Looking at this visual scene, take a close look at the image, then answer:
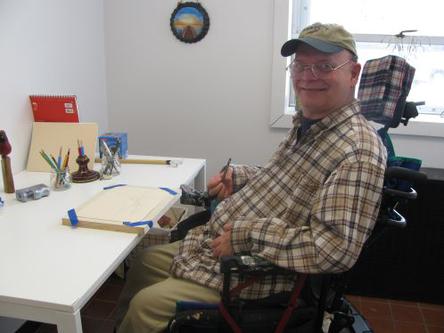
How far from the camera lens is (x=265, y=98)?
2.33 meters

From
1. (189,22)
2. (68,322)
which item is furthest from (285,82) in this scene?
(68,322)

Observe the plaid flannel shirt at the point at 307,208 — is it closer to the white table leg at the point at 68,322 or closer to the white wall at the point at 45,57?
the white table leg at the point at 68,322

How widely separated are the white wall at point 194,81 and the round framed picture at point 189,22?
0.03 m

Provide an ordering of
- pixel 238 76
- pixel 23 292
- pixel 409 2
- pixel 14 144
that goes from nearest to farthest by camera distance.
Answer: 1. pixel 23 292
2. pixel 14 144
3. pixel 409 2
4. pixel 238 76

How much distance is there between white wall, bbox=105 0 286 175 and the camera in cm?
227

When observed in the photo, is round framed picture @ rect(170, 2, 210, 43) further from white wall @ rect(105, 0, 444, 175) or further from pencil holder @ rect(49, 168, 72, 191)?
pencil holder @ rect(49, 168, 72, 191)

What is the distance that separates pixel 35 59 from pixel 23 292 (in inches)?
48.9

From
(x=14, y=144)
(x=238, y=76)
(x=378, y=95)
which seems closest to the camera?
(x=378, y=95)

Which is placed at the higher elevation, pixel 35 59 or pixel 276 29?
pixel 276 29

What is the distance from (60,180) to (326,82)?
40.4 inches

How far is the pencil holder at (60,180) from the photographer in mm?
1521

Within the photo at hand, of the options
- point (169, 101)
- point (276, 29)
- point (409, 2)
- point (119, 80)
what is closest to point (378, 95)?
point (276, 29)

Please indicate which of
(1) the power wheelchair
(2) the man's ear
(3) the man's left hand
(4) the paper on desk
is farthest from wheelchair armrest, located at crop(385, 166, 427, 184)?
(4) the paper on desk

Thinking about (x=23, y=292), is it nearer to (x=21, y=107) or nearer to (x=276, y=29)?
(x=21, y=107)
